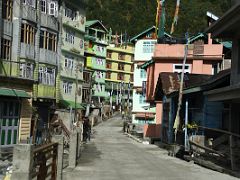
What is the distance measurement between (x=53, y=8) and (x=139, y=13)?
6983 cm

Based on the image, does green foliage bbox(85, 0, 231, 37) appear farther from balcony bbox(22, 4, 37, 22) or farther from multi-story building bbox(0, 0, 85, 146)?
balcony bbox(22, 4, 37, 22)

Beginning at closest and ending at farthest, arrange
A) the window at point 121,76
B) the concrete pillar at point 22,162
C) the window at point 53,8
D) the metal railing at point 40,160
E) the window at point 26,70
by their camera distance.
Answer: the concrete pillar at point 22,162 < the metal railing at point 40,160 < the window at point 26,70 < the window at point 53,8 < the window at point 121,76

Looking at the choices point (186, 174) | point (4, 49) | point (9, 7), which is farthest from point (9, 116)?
point (186, 174)

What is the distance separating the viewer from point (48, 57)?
4275 cm

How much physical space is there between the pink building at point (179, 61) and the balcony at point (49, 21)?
10555 millimetres

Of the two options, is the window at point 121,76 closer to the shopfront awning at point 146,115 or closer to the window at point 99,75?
the window at point 99,75

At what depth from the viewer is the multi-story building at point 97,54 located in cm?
8594

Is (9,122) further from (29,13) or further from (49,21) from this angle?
(49,21)

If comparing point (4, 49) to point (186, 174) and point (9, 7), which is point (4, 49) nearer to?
point (9, 7)

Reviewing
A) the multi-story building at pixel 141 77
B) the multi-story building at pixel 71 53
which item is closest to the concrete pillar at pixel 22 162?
the multi-story building at pixel 71 53

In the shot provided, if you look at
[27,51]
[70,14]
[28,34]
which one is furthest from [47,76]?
[70,14]

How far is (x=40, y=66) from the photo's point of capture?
41.5m

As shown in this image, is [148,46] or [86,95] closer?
[148,46]

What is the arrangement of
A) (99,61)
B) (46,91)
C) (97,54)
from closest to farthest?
(46,91), (97,54), (99,61)
